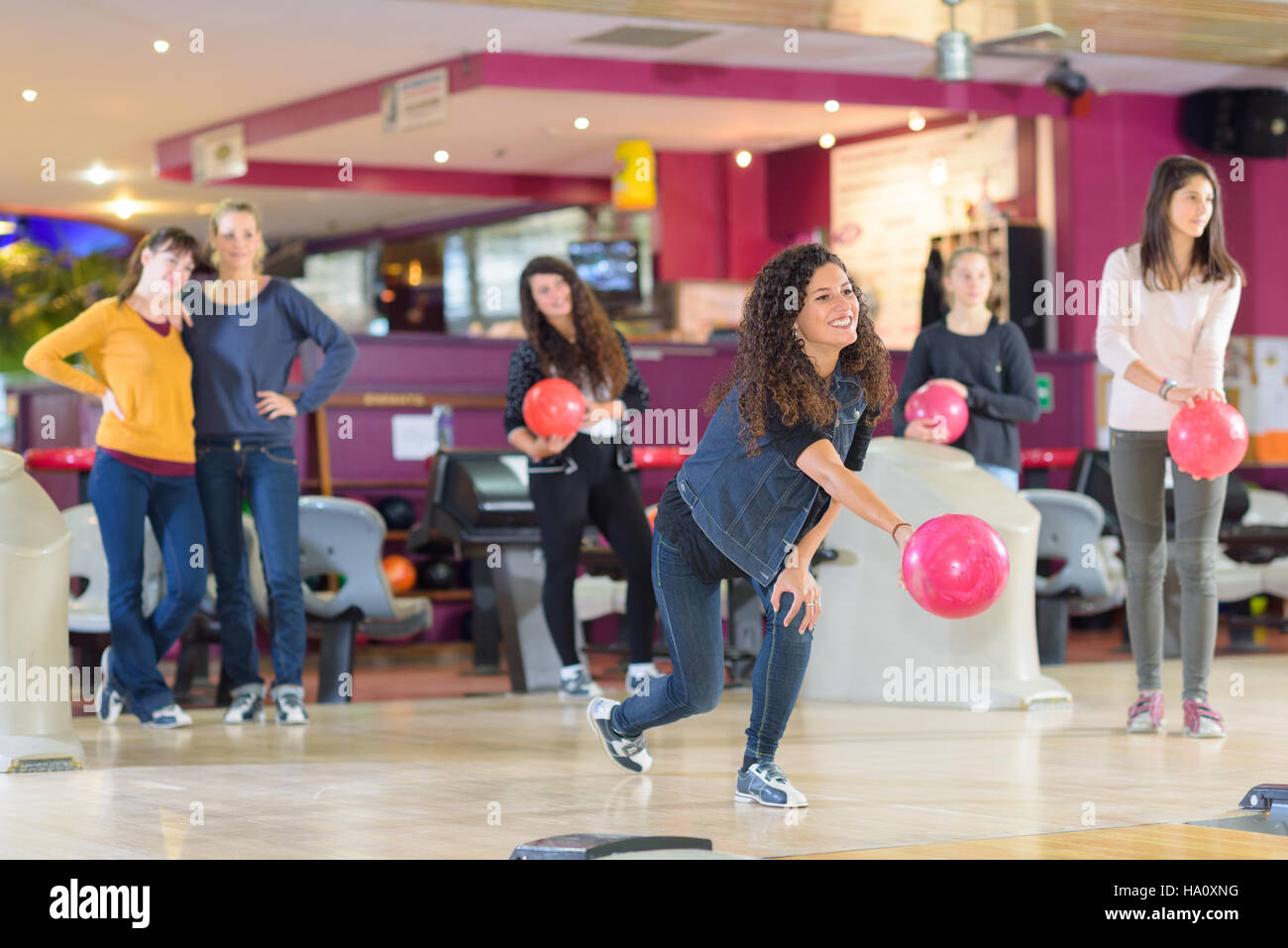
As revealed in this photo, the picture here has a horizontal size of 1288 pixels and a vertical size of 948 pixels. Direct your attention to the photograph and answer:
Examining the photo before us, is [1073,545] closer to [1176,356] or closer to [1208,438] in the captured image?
[1176,356]

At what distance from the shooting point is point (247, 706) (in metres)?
5.35

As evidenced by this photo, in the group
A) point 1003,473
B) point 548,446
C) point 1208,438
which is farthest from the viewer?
point 1003,473

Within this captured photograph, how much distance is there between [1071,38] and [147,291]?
6.53 meters

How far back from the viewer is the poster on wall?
1252 centimetres

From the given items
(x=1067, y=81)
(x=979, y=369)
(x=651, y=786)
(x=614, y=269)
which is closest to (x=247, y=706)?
(x=651, y=786)

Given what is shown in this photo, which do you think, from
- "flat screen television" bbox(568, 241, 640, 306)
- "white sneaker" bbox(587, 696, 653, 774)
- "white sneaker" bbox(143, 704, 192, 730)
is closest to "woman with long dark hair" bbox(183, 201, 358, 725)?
"white sneaker" bbox(143, 704, 192, 730)

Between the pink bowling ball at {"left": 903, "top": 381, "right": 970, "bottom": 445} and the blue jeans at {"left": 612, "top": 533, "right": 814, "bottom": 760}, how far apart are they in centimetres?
216

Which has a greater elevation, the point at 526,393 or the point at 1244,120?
the point at 1244,120

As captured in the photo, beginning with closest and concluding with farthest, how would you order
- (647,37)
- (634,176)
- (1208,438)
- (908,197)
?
Result: (1208,438), (647,37), (908,197), (634,176)

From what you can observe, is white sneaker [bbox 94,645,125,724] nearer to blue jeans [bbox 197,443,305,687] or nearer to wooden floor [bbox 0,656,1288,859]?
wooden floor [bbox 0,656,1288,859]

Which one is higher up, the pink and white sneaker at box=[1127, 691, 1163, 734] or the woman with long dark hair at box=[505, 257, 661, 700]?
the woman with long dark hair at box=[505, 257, 661, 700]

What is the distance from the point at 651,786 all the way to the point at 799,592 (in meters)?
0.70
